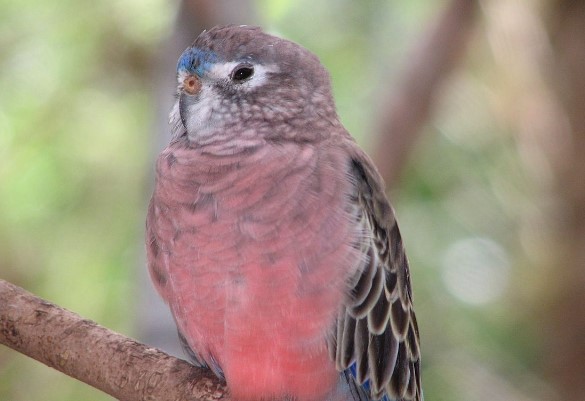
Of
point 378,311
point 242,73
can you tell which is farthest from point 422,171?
point 242,73

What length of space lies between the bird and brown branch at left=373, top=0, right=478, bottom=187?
5.21 ft

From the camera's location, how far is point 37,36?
4516mm

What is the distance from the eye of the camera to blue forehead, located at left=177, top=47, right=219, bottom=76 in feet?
8.88

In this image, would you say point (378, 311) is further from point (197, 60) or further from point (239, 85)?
point (197, 60)

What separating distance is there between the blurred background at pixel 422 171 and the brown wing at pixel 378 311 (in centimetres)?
151

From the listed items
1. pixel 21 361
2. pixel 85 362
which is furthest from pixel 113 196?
pixel 85 362

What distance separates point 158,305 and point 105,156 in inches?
62.4

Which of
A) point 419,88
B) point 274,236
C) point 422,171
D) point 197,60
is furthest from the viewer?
point 422,171

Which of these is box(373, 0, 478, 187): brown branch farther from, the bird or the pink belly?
the pink belly

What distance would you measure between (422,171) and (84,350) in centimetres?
291

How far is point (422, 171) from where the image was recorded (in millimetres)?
5062

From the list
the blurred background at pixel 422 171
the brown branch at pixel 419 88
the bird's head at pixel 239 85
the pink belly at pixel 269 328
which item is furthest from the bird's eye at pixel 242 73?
the brown branch at pixel 419 88

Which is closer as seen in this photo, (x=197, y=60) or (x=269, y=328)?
(x=269, y=328)

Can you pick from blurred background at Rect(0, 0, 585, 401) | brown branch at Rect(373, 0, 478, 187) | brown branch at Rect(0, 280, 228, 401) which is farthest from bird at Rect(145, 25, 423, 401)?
brown branch at Rect(373, 0, 478, 187)
